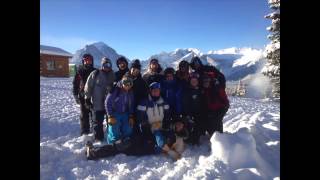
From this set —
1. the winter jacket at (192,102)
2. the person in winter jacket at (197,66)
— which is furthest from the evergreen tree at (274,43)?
the winter jacket at (192,102)

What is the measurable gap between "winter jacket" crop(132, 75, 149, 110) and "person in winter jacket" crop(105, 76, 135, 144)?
0.14 m

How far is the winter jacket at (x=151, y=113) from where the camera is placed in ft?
21.9

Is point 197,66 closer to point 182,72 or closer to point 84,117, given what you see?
point 182,72

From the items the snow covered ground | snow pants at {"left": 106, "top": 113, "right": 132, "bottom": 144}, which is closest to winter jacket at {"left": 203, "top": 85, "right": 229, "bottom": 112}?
the snow covered ground

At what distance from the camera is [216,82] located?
23.8ft

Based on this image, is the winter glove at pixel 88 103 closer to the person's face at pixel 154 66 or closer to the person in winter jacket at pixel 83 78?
the person in winter jacket at pixel 83 78

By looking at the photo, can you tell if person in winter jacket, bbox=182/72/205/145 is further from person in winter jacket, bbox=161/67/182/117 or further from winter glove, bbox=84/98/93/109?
winter glove, bbox=84/98/93/109

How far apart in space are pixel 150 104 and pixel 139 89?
1.55 ft

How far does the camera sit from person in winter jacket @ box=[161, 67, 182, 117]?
7.12 meters

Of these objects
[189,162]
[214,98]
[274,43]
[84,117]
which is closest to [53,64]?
[274,43]

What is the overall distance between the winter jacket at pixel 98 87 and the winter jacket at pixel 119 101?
58cm
